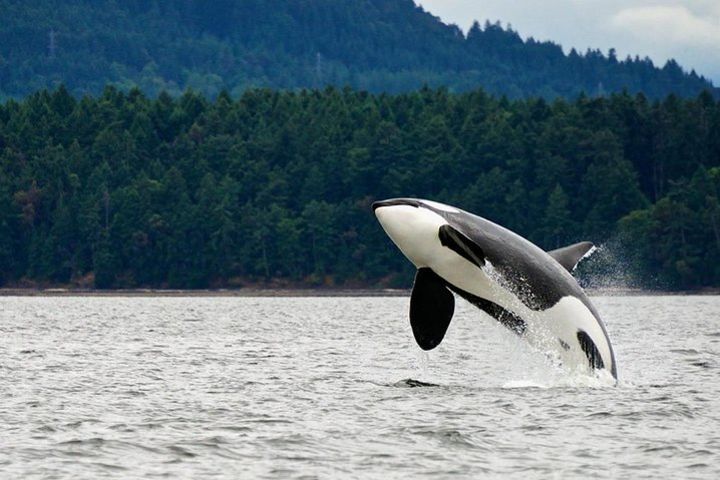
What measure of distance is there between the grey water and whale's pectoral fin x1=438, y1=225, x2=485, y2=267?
2081 millimetres

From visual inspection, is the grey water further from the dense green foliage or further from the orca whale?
the dense green foliage

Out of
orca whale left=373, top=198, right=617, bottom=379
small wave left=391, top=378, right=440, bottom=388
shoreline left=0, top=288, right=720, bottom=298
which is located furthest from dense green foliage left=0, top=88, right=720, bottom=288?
orca whale left=373, top=198, right=617, bottom=379

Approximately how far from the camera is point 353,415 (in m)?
26.1

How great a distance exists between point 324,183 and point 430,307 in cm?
13535

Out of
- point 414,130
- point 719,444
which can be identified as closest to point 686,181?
point 414,130

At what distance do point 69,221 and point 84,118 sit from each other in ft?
72.1

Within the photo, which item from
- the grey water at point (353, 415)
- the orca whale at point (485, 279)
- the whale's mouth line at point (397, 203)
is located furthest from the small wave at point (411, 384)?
the whale's mouth line at point (397, 203)

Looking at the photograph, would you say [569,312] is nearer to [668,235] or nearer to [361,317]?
[361,317]

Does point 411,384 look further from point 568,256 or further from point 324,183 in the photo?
point 324,183

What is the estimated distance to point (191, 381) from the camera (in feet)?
109

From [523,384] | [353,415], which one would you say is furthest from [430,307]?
[523,384]

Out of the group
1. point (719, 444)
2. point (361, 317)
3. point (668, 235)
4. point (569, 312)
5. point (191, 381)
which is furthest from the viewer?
point (668, 235)

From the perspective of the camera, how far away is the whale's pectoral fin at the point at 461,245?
25.0 m

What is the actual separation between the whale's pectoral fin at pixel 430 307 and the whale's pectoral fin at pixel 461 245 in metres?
0.75
